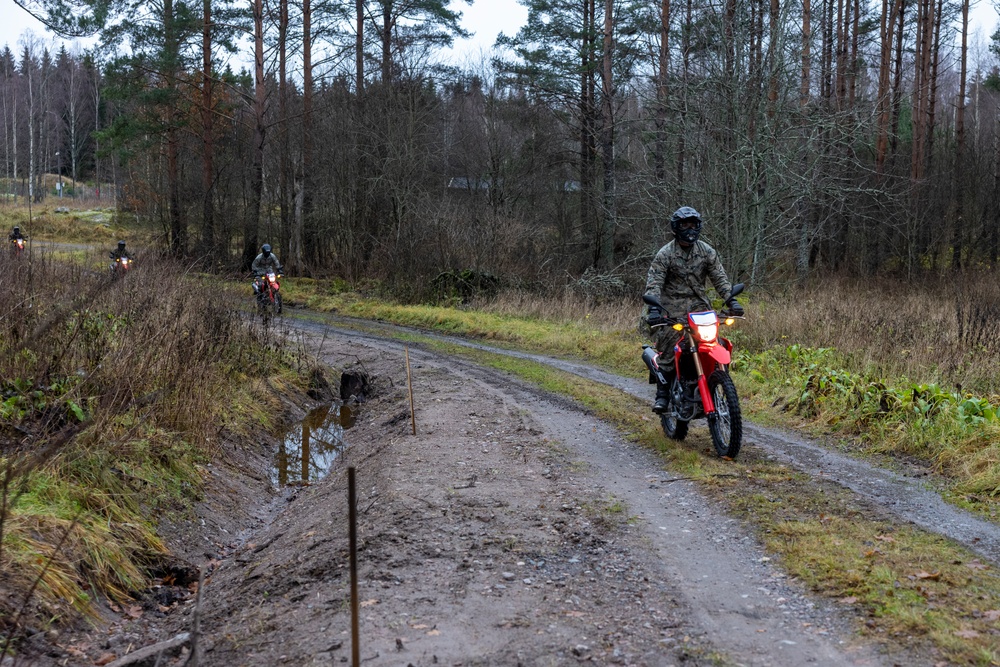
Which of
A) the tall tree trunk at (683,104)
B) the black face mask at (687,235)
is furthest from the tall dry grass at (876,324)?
the black face mask at (687,235)

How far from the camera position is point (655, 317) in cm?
735

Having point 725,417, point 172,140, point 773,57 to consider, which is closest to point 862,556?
point 725,417

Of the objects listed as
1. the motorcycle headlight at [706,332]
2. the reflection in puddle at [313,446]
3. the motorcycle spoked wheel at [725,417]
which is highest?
the motorcycle headlight at [706,332]

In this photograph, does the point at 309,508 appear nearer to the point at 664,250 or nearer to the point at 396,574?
the point at 396,574

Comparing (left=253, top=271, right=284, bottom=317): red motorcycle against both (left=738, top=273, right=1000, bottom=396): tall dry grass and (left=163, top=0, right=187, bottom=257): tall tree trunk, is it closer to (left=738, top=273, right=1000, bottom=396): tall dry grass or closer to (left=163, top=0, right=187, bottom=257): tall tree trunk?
(left=163, top=0, right=187, bottom=257): tall tree trunk

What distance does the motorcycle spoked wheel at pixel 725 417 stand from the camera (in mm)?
6742

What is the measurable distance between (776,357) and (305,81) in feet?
67.4

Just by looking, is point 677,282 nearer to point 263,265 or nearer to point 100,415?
point 100,415

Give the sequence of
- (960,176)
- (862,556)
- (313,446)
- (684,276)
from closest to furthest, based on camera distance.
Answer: (862,556), (684,276), (313,446), (960,176)

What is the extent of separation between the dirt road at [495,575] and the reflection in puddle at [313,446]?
0.81 m

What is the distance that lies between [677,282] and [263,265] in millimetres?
13913

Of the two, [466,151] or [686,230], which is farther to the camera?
[466,151]

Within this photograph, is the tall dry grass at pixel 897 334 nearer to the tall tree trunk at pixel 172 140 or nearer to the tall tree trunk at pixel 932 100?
the tall tree trunk at pixel 932 100

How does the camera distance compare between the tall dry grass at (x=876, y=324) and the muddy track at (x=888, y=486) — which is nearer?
the muddy track at (x=888, y=486)
